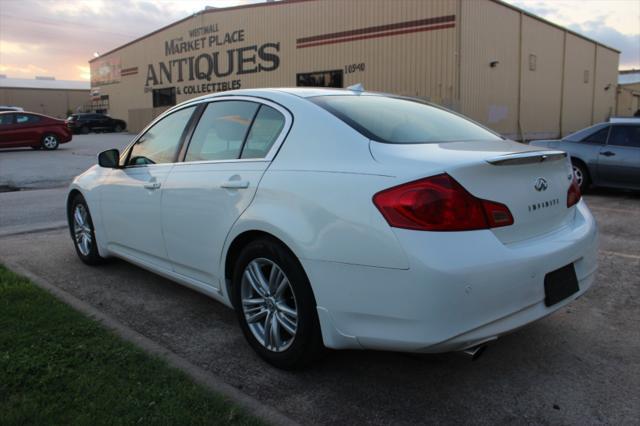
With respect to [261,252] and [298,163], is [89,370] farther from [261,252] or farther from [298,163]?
[298,163]

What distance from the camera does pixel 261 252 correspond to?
309cm

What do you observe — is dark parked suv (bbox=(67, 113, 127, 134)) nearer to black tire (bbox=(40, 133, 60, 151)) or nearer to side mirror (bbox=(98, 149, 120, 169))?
black tire (bbox=(40, 133, 60, 151))

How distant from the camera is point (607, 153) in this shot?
9594 mm

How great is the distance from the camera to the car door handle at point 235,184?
326 centimetres

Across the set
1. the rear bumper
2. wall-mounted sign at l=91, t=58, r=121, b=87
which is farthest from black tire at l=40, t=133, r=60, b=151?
wall-mounted sign at l=91, t=58, r=121, b=87

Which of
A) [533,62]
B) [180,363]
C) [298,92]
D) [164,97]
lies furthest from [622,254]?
[164,97]

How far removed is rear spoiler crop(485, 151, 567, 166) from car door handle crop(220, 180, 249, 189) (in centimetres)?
140

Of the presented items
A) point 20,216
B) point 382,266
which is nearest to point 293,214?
point 382,266

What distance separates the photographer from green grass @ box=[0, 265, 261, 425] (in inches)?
102

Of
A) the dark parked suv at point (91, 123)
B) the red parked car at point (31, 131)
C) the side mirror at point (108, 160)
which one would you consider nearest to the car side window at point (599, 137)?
the side mirror at point (108, 160)

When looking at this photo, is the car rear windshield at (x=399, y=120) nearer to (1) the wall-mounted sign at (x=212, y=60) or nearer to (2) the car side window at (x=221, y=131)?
(2) the car side window at (x=221, y=131)

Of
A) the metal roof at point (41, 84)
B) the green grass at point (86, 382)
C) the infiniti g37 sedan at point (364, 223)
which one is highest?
the metal roof at point (41, 84)

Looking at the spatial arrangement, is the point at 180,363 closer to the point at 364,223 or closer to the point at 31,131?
the point at 364,223

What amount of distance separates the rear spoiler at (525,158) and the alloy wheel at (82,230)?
13.0ft
